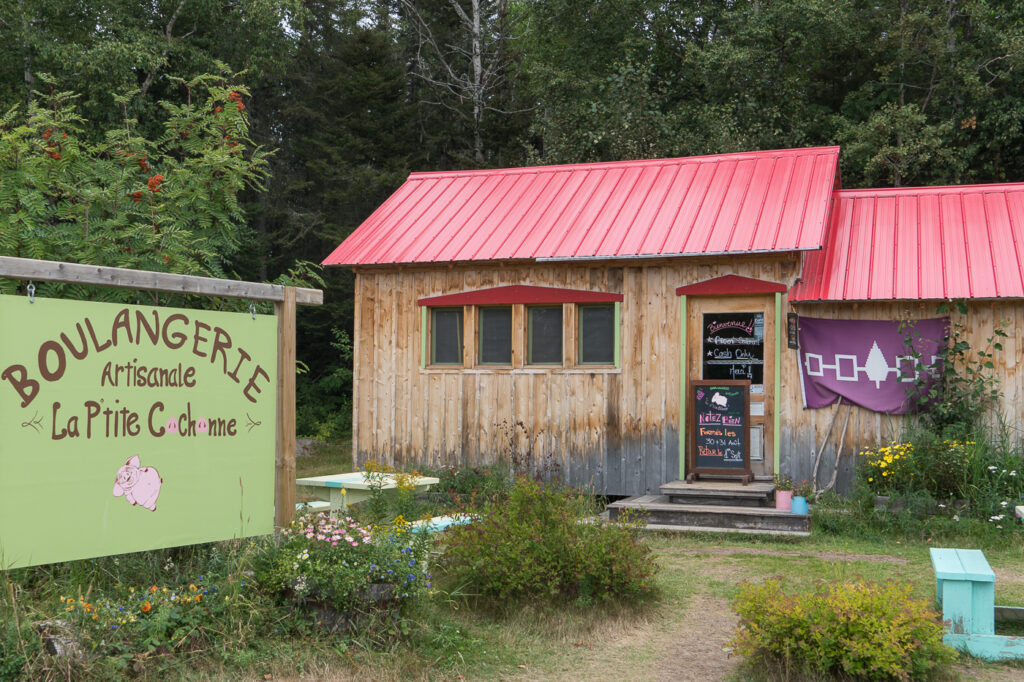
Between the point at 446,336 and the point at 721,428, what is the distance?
13.3 feet

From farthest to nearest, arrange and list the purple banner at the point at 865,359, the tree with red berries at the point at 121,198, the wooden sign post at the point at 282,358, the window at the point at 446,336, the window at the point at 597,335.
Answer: the window at the point at 446,336 < the window at the point at 597,335 < the purple banner at the point at 865,359 < the tree with red berries at the point at 121,198 < the wooden sign post at the point at 282,358

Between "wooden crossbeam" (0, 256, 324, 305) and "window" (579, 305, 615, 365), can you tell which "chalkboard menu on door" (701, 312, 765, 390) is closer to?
"window" (579, 305, 615, 365)

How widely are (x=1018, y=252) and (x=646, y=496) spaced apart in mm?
5358

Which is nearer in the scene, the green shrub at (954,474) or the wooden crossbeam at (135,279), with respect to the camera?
the wooden crossbeam at (135,279)

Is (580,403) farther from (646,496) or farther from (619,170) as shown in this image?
(619,170)

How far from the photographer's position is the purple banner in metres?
11.4

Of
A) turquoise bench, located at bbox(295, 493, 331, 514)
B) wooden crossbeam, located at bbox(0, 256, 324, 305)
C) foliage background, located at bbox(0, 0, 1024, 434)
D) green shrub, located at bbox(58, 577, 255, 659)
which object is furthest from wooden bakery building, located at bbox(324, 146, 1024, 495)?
green shrub, located at bbox(58, 577, 255, 659)

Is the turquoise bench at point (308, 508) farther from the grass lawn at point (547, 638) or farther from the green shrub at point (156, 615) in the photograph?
the green shrub at point (156, 615)

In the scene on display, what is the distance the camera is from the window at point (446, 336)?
530 inches

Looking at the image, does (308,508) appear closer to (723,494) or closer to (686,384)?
(723,494)

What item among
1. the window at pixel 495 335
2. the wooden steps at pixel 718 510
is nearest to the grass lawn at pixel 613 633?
the wooden steps at pixel 718 510

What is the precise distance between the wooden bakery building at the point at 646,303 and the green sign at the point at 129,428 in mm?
7185

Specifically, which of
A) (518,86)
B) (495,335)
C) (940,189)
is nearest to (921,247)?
(940,189)

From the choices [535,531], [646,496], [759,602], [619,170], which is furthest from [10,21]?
[759,602]
